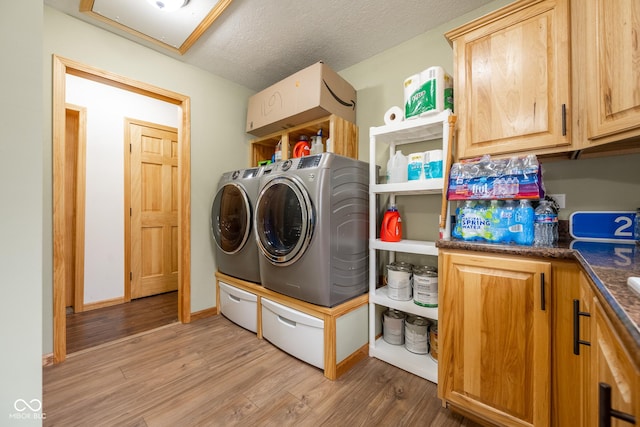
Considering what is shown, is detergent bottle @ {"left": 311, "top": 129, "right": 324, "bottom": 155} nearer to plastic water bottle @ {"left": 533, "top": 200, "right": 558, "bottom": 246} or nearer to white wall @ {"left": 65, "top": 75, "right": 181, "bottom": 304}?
plastic water bottle @ {"left": 533, "top": 200, "right": 558, "bottom": 246}

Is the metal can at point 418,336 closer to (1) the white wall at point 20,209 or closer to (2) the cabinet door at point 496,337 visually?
(2) the cabinet door at point 496,337

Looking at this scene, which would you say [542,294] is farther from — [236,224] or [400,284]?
[236,224]

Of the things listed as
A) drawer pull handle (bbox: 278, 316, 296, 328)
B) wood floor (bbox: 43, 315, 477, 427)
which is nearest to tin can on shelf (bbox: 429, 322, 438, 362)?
wood floor (bbox: 43, 315, 477, 427)

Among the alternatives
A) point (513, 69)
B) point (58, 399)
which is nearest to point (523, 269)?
point (513, 69)

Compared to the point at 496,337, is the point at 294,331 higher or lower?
lower

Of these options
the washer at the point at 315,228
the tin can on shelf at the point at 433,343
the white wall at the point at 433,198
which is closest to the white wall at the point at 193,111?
the washer at the point at 315,228

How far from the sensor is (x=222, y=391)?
4.71 feet

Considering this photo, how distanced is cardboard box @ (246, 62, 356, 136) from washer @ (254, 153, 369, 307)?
541 millimetres

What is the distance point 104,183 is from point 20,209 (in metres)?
2.48

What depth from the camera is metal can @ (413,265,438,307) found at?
5.09ft

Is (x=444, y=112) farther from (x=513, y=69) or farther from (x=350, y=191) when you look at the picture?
(x=350, y=191)

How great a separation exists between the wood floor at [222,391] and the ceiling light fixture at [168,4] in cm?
234

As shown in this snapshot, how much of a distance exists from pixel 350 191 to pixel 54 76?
2137 millimetres

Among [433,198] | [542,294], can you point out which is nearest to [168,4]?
[433,198]
